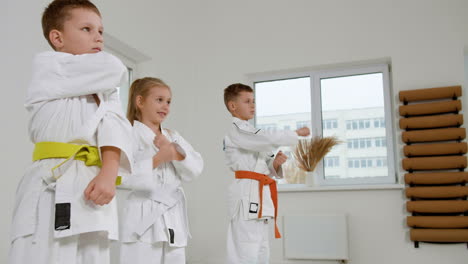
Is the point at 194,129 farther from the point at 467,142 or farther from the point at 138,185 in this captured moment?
the point at 138,185

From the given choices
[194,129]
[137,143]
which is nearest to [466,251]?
[194,129]

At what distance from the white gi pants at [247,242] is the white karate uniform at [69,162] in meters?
1.44

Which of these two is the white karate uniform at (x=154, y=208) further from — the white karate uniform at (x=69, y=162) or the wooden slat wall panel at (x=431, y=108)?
the wooden slat wall panel at (x=431, y=108)

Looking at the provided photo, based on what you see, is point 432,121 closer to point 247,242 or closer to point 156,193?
point 247,242

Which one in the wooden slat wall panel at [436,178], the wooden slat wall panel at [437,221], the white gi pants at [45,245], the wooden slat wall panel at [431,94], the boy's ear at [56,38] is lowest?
the wooden slat wall panel at [437,221]

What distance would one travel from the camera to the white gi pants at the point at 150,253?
1833 mm

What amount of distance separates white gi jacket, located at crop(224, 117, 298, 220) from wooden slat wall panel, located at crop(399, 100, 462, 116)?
5.94ft

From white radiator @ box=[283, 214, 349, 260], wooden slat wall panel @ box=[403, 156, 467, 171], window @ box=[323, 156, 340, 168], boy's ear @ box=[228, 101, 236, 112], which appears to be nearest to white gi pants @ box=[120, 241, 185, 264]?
boy's ear @ box=[228, 101, 236, 112]

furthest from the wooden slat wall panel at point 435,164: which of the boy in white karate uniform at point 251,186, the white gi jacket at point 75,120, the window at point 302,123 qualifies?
the white gi jacket at point 75,120

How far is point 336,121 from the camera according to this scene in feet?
15.1

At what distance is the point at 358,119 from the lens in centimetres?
453

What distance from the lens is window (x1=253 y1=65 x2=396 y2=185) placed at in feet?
14.5

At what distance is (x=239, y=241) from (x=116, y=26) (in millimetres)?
2091

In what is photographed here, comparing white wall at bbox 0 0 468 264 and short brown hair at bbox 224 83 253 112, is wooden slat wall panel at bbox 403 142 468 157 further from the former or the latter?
short brown hair at bbox 224 83 253 112
